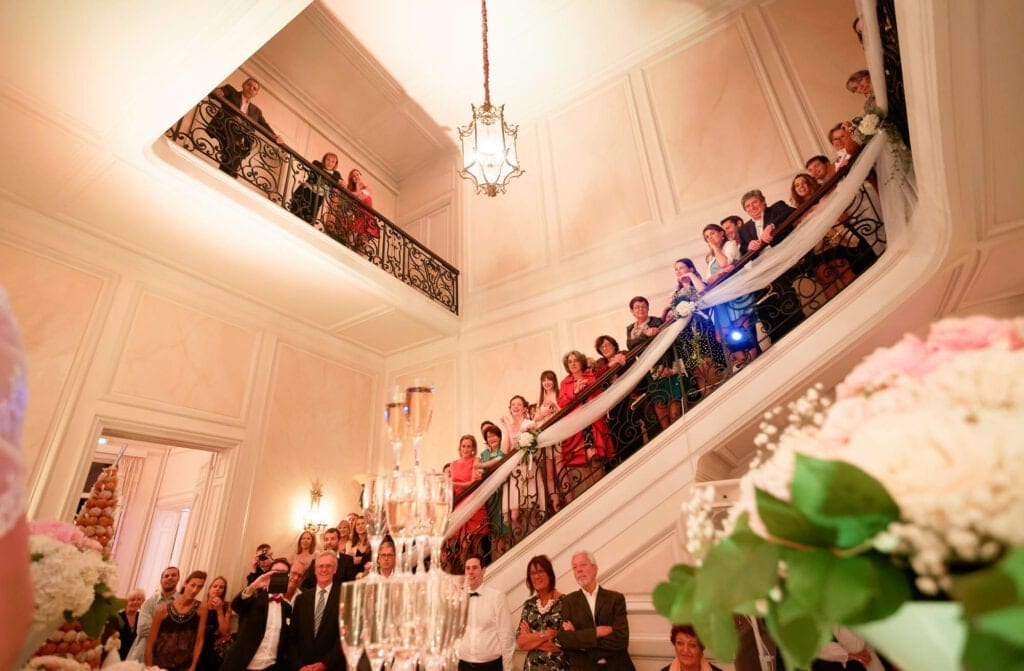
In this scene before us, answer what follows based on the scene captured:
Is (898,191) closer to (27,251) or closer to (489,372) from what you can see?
(489,372)

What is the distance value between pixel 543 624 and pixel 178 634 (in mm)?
3107

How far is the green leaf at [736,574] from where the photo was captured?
495 mm

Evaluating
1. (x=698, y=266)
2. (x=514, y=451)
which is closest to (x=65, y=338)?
(x=514, y=451)

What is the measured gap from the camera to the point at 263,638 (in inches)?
150

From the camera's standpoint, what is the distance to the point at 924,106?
2537 mm

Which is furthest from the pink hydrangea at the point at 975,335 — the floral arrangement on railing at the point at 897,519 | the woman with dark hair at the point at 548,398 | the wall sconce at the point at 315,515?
the wall sconce at the point at 315,515

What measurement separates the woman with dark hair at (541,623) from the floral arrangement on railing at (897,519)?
9.90 feet

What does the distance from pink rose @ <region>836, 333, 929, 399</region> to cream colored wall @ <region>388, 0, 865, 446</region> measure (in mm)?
5749

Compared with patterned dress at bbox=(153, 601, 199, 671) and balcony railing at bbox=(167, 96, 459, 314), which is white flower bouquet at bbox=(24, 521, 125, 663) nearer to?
patterned dress at bbox=(153, 601, 199, 671)

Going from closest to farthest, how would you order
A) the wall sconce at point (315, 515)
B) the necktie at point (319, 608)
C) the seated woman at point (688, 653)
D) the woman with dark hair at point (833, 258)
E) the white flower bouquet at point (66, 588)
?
the white flower bouquet at point (66, 588) → the seated woman at point (688, 653) → the necktie at point (319, 608) → the woman with dark hair at point (833, 258) → the wall sconce at point (315, 515)

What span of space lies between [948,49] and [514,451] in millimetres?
3527

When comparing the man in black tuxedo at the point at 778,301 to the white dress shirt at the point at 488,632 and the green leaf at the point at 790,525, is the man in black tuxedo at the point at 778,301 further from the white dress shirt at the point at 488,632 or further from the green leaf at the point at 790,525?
the green leaf at the point at 790,525

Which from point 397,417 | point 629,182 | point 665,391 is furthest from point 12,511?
point 629,182

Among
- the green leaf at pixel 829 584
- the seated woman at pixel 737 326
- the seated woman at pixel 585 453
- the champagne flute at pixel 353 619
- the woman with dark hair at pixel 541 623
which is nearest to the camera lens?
the green leaf at pixel 829 584
